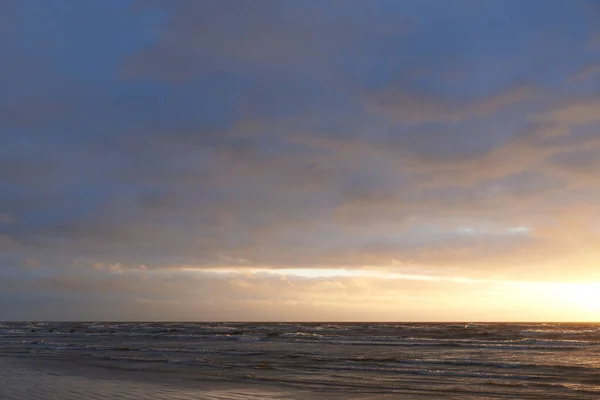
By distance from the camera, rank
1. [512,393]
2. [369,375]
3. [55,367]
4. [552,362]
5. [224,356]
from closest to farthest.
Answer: [512,393] → [369,375] → [55,367] → [552,362] → [224,356]

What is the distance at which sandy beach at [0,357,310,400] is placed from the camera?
18.2 m

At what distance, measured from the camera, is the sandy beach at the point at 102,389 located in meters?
18.2

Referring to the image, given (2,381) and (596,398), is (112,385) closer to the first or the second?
(2,381)

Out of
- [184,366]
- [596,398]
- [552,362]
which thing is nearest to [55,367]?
[184,366]

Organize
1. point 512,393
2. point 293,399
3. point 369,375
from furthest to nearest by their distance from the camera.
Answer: point 369,375 → point 512,393 → point 293,399

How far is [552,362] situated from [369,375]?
44.5ft

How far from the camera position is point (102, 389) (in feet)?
65.2

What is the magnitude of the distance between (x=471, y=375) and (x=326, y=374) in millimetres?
6751

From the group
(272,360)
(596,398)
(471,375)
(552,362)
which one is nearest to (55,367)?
(272,360)

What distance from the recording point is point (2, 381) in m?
22.0

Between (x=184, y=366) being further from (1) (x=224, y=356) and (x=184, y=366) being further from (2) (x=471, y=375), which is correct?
(2) (x=471, y=375)

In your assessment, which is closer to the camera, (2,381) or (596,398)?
(596,398)

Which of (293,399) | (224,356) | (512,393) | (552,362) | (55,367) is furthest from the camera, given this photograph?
(224,356)

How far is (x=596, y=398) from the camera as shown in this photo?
18922 mm
